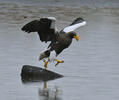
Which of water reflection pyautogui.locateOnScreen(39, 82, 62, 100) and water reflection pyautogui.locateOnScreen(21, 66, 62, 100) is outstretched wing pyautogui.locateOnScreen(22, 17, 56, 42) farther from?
water reflection pyautogui.locateOnScreen(39, 82, 62, 100)

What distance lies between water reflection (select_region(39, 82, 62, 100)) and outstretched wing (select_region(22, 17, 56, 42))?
1.78m

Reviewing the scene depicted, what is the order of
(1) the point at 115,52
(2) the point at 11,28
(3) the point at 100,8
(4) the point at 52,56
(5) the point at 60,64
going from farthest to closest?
(3) the point at 100,8 < (2) the point at 11,28 < (1) the point at 115,52 < (5) the point at 60,64 < (4) the point at 52,56

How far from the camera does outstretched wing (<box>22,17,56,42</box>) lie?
12770 millimetres

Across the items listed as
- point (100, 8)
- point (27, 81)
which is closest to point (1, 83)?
point (27, 81)

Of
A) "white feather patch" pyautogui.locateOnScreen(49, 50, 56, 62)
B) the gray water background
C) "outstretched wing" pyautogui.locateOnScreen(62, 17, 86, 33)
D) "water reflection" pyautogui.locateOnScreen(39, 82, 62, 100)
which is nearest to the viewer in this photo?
"water reflection" pyautogui.locateOnScreen(39, 82, 62, 100)

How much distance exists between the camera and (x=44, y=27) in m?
12.9

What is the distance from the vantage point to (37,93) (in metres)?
11.0

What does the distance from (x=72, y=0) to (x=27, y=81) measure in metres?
14.1

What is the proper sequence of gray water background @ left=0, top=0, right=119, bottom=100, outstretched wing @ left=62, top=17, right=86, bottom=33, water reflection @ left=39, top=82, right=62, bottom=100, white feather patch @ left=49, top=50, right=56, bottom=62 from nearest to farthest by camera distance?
1. water reflection @ left=39, top=82, right=62, bottom=100
2. gray water background @ left=0, top=0, right=119, bottom=100
3. white feather patch @ left=49, top=50, right=56, bottom=62
4. outstretched wing @ left=62, top=17, right=86, bottom=33

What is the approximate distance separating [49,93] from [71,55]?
366 cm

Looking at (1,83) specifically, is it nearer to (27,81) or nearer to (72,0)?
(27,81)

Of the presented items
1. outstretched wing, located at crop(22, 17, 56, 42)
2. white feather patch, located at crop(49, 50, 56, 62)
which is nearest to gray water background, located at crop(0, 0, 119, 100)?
white feather patch, located at crop(49, 50, 56, 62)

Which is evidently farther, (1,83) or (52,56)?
(52,56)

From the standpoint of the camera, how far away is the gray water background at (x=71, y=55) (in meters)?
11.0
